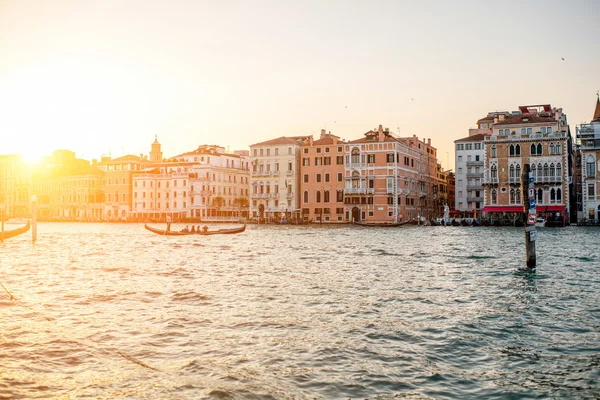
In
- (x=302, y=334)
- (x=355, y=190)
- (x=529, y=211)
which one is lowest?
(x=302, y=334)

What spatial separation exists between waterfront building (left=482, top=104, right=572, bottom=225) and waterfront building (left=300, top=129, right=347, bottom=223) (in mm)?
15030

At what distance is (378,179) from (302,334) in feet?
169

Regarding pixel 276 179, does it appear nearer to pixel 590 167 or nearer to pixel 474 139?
pixel 474 139

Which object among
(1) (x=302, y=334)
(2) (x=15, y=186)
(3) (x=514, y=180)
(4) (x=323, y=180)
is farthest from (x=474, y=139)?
(2) (x=15, y=186)

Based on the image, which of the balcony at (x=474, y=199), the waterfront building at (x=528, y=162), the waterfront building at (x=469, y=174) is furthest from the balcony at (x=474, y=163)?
the waterfront building at (x=528, y=162)

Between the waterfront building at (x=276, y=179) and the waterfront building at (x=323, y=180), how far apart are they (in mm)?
1443

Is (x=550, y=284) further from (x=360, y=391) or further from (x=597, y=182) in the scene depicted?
(x=597, y=182)

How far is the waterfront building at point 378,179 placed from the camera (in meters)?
58.8

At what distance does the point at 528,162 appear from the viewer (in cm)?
5247

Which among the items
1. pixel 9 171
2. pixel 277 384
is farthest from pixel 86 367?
pixel 9 171

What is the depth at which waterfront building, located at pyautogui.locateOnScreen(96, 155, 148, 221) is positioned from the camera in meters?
80.4

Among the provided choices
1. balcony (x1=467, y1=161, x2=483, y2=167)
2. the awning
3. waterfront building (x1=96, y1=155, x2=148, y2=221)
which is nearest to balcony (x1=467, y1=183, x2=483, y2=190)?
balcony (x1=467, y1=161, x2=483, y2=167)

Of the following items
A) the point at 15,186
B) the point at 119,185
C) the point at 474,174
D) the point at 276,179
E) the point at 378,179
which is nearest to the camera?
the point at 378,179

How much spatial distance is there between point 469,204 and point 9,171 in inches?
2700
